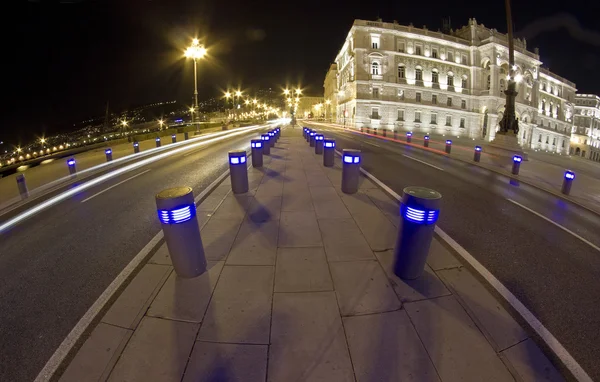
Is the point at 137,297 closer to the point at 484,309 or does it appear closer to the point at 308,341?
the point at 308,341

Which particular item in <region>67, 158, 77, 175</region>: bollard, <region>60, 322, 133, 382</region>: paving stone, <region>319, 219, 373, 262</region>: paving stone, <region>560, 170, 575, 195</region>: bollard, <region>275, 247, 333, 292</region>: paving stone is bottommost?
<region>60, 322, 133, 382</region>: paving stone

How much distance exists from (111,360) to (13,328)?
1.71m

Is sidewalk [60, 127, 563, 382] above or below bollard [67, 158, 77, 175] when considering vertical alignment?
below

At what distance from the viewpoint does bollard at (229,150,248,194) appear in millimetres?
7871

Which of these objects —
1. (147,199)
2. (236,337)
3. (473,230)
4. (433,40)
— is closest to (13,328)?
(236,337)

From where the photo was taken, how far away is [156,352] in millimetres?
2805

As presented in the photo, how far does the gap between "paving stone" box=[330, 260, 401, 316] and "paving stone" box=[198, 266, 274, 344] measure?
0.98 meters

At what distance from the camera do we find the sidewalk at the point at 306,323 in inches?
103

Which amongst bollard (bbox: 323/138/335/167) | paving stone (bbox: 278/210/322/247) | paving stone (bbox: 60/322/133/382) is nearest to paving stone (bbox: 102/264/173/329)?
paving stone (bbox: 60/322/133/382)

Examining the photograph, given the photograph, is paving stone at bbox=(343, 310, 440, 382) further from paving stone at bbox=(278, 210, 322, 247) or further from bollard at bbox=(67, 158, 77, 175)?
bollard at bbox=(67, 158, 77, 175)

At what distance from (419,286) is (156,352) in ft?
11.2

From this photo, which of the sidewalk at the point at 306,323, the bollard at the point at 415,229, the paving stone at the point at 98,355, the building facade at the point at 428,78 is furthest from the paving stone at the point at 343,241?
the building facade at the point at 428,78

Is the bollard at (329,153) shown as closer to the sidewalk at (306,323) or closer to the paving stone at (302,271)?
the sidewalk at (306,323)

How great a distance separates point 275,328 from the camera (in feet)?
10.1
